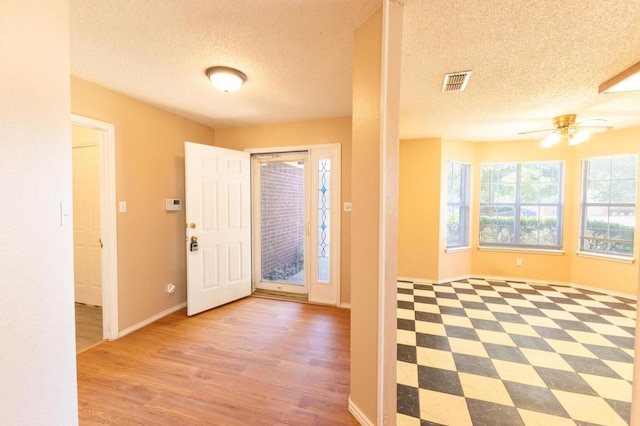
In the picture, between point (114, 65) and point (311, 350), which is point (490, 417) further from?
point (114, 65)

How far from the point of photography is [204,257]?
3.16 meters

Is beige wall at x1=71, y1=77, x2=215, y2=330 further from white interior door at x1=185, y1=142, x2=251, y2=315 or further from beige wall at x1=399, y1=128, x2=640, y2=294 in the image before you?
beige wall at x1=399, y1=128, x2=640, y2=294

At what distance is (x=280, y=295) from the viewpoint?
12.3ft

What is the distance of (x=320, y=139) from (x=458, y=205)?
288 cm

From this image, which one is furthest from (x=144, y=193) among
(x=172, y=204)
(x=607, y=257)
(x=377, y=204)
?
(x=607, y=257)

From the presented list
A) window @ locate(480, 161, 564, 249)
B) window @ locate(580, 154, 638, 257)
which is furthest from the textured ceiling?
window @ locate(480, 161, 564, 249)

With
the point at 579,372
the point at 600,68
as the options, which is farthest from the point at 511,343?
the point at 600,68

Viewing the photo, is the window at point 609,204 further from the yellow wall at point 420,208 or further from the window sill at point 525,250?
the yellow wall at point 420,208

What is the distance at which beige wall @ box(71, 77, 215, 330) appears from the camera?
2.56 metres

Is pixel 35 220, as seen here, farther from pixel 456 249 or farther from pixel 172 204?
pixel 456 249

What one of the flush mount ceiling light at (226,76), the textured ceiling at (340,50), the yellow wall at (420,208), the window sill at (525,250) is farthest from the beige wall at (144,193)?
the window sill at (525,250)

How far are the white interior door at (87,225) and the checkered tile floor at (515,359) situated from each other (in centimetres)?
378

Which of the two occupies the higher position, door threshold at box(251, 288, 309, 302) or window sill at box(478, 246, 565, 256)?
window sill at box(478, 246, 565, 256)

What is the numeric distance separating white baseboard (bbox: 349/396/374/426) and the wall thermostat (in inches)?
110
